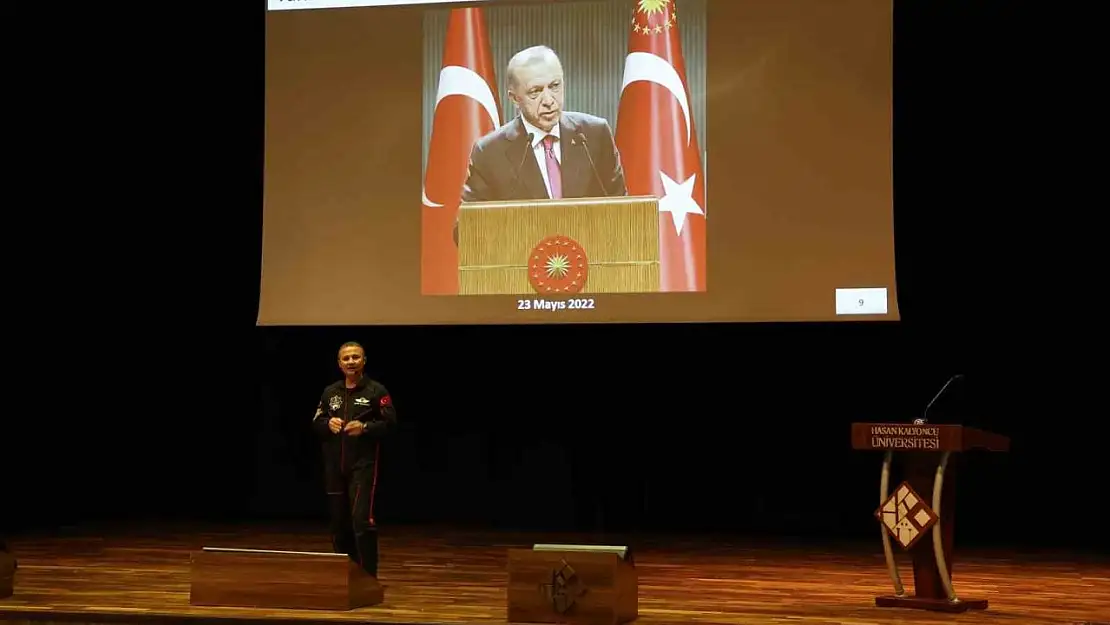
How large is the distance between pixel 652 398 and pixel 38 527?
148 inches

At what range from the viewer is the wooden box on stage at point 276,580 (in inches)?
196

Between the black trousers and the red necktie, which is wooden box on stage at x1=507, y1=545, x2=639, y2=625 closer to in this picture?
the black trousers

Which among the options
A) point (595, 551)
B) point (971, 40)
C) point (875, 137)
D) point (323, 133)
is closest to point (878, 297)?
point (875, 137)

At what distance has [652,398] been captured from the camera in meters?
7.77

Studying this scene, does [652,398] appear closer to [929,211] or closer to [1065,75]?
[929,211]

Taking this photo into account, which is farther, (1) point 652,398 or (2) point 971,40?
(1) point 652,398

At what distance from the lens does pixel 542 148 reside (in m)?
6.67

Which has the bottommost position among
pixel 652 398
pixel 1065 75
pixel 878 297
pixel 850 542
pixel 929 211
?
pixel 850 542

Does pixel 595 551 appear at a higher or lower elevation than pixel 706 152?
lower

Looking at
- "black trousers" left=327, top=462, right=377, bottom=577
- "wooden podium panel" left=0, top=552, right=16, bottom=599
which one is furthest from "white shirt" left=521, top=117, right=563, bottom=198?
"wooden podium panel" left=0, top=552, right=16, bottom=599

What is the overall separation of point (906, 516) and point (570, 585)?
1.34 m

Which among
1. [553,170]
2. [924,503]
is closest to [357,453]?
[553,170]

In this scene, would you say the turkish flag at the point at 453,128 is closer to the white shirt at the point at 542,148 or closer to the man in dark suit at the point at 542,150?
the man in dark suit at the point at 542,150

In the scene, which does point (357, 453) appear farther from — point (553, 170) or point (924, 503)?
point (924, 503)
